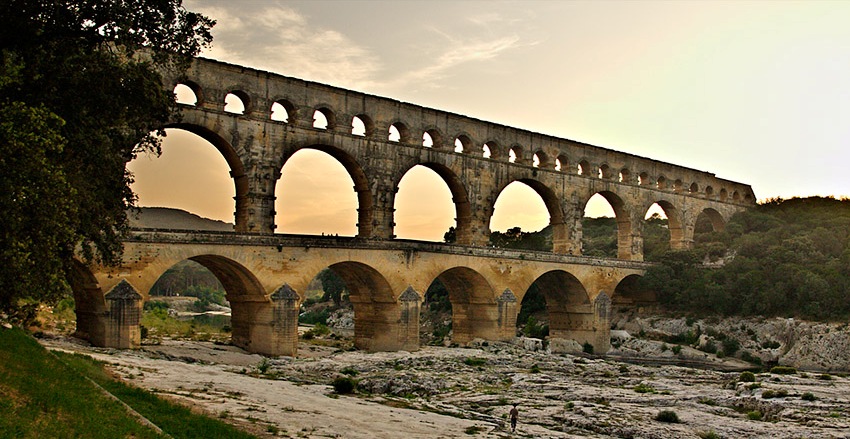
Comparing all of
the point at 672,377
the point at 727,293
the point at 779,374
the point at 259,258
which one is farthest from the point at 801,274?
the point at 259,258

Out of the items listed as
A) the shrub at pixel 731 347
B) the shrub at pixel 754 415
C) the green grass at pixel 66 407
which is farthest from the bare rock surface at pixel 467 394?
the shrub at pixel 731 347

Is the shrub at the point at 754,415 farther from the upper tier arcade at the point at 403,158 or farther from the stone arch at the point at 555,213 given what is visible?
the stone arch at the point at 555,213

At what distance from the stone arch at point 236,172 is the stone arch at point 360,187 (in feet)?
15.9

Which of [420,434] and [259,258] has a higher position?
[259,258]

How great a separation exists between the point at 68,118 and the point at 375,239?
22.5 metres

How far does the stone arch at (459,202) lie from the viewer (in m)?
A: 44.1

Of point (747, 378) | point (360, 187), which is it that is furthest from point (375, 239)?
point (747, 378)

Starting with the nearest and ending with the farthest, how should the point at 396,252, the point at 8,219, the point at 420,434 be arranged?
the point at 8,219, the point at 420,434, the point at 396,252

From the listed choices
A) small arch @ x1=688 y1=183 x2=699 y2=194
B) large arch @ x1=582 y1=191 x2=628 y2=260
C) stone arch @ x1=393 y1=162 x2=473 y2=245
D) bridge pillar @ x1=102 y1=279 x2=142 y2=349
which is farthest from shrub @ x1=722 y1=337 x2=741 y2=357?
bridge pillar @ x1=102 y1=279 x2=142 y2=349

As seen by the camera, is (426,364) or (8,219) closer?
(8,219)

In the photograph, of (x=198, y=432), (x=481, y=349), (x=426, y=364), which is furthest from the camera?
(x=481, y=349)

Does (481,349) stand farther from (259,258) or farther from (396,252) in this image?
(259,258)

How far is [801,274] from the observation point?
5044 centimetres

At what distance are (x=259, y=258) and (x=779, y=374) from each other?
25.9m
